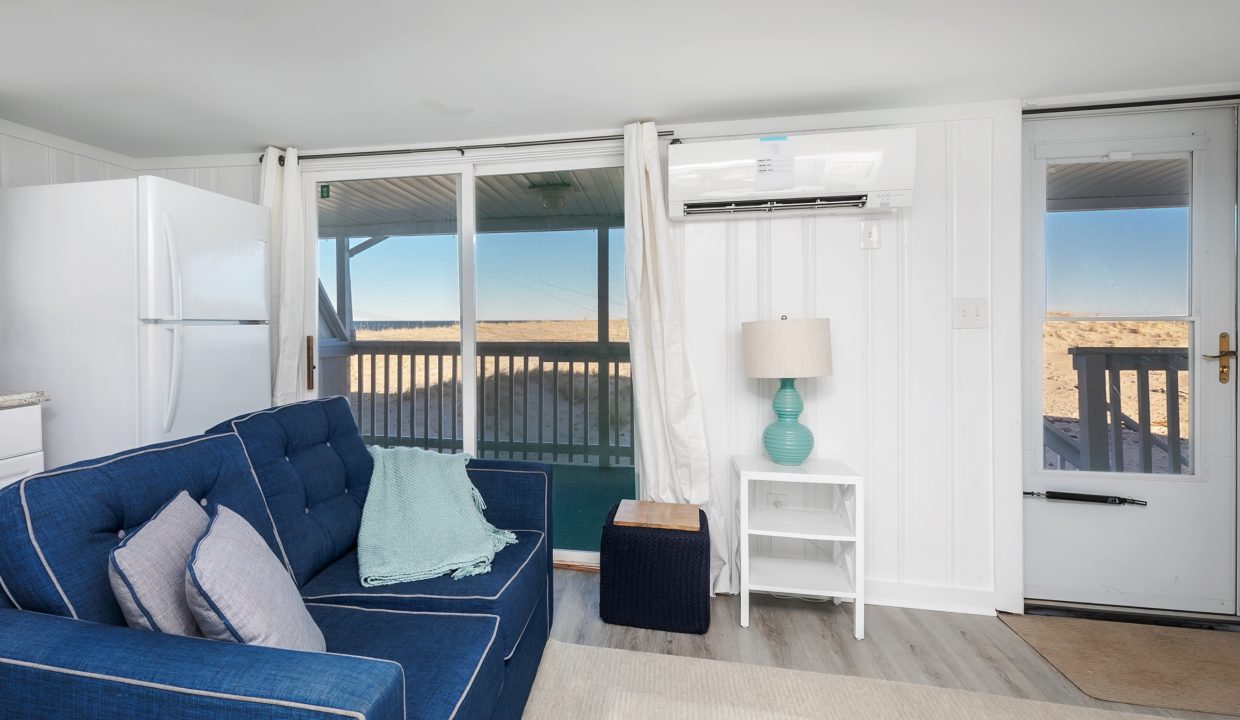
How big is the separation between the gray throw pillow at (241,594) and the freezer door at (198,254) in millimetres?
1632

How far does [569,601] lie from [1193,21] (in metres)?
3.17

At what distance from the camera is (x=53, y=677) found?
806mm

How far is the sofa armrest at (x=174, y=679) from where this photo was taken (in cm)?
75

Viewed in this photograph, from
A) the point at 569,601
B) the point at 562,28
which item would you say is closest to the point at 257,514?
the point at 569,601

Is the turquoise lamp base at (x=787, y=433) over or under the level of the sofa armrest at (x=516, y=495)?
over

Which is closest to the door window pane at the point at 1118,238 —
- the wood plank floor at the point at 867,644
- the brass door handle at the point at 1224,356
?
the brass door handle at the point at 1224,356

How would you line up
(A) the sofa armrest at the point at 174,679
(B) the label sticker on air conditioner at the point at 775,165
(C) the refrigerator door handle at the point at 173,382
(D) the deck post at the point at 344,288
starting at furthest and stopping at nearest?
(D) the deck post at the point at 344,288 < (B) the label sticker on air conditioner at the point at 775,165 < (C) the refrigerator door handle at the point at 173,382 < (A) the sofa armrest at the point at 174,679

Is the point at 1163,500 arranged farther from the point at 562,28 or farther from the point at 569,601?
the point at 562,28

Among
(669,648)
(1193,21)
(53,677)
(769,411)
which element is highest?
(1193,21)

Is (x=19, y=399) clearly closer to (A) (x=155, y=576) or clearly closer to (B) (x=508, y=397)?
(A) (x=155, y=576)

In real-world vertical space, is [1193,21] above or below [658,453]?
above

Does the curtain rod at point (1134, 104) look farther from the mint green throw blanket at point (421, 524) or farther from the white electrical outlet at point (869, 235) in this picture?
the mint green throw blanket at point (421, 524)

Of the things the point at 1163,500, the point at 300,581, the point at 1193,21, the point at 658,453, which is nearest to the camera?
the point at 300,581

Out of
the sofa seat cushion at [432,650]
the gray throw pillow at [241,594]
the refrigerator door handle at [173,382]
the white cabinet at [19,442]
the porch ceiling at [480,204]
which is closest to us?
the gray throw pillow at [241,594]
